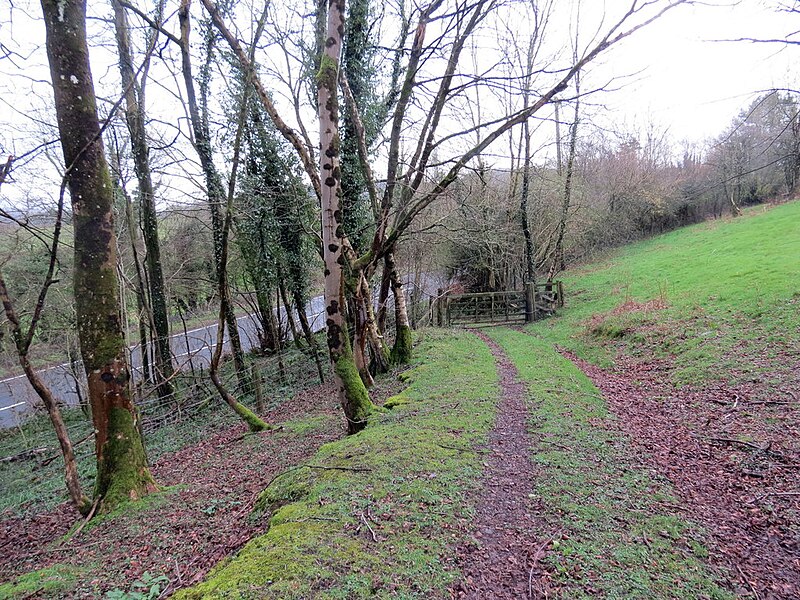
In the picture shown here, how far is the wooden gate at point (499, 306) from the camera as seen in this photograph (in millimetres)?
17766

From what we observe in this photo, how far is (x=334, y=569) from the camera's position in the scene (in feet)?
8.74

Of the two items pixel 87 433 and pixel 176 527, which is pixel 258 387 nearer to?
pixel 87 433

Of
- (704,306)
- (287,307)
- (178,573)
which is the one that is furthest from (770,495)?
(287,307)

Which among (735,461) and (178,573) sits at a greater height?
(178,573)

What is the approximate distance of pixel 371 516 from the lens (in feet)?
11.1

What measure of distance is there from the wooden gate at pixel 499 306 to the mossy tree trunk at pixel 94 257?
1436 cm

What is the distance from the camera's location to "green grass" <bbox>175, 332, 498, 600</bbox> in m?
2.55

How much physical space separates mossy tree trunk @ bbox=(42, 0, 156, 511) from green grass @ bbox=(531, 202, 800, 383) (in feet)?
29.8

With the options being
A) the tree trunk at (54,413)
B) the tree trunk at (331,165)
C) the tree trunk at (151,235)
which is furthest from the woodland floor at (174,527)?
the tree trunk at (151,235)

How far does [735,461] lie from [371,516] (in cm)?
444

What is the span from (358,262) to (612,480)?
13.7 ft

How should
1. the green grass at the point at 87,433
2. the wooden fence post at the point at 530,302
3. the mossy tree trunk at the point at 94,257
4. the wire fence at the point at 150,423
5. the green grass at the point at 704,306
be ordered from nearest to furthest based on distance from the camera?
the mossy tree trunk at the point at 94,257, the green grass at the point at 87,433, the wire fence at the point at 150,423, the green grass at the point at 704,306, the wooden fence post at the point at 530,302

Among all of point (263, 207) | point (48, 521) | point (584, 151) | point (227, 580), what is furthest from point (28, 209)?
point (584, 151)

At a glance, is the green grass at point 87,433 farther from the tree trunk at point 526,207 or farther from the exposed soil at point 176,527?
the tree trunk at point 526,207
